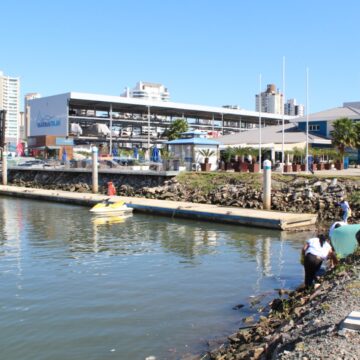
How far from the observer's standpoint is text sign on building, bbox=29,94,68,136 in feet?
297

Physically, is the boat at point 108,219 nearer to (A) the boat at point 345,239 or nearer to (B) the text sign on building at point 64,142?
(A) the boat at point 345,239

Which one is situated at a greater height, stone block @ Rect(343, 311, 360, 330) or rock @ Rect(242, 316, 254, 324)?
stone block @ Rect(343, 311, 360, 330)

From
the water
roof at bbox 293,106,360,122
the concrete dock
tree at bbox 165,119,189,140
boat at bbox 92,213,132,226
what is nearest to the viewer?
the water

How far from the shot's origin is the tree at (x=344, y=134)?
52.9m

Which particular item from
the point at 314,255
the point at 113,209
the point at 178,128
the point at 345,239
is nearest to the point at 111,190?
the point at 113,209

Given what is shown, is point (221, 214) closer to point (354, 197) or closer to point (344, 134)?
point (354, 197)

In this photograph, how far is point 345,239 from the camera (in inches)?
599

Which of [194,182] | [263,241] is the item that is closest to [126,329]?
[263,241]

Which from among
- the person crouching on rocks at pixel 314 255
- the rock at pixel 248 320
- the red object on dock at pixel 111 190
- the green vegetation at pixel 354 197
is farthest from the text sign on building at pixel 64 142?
the rock at pixel 248 320

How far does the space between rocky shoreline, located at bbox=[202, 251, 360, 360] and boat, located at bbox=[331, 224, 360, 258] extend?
181cm

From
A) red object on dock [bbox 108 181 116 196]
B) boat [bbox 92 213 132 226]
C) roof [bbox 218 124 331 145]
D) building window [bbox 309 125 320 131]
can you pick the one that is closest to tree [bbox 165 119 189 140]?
roof [bbox 218 124 331 145]

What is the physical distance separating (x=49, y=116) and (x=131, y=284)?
8258 cm

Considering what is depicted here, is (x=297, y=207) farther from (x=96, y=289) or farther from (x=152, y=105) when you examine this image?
(x=152, y=105)

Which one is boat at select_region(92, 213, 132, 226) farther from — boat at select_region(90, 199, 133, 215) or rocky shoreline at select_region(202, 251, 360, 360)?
rocky shoreline at select_region(202, 251, 360, 360)
